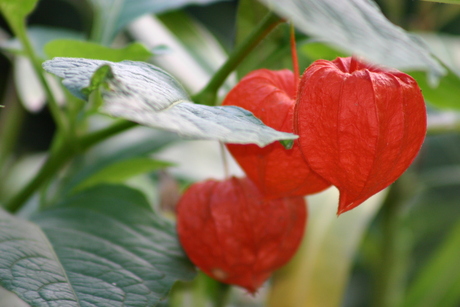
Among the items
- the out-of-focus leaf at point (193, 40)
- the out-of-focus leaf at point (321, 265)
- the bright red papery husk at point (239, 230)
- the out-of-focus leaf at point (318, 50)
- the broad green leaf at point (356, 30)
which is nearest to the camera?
the broad green leaf at point (356, 30)

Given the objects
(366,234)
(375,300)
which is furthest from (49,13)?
(375,300)

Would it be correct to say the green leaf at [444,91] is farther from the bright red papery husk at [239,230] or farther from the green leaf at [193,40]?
the green leaf at [193,40]

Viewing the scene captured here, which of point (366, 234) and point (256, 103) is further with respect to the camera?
point (366, 234)

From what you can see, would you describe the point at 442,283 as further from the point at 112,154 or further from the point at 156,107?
the point at 156,107

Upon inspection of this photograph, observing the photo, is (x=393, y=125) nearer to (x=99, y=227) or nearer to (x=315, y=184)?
(x=315, y=184)

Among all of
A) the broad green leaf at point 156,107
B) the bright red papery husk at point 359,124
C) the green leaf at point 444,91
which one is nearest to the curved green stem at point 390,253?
the green leaf at point 444,91

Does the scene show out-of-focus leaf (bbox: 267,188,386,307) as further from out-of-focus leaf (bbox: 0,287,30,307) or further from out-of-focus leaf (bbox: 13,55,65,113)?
out-of-focus leaf (bbox: 13,55,65,113)

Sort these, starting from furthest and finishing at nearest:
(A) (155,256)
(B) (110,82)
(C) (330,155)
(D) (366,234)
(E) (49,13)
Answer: (E) (49,13) < (D) (366,234) < (A) (155,256) < (C) (330,155) < (B) (110,82)
